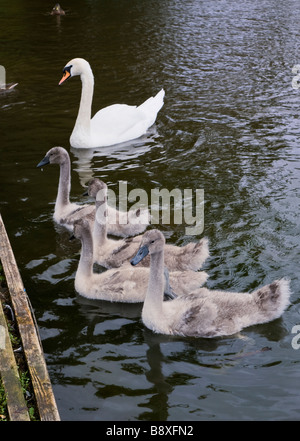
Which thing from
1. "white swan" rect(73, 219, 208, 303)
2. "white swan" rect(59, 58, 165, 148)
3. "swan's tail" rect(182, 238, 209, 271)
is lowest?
"white swan" rect(73, 219, 208, 303)

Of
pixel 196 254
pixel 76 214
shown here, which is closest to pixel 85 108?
pixel 76 214

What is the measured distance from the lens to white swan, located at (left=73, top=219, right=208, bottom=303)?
6.95 metres

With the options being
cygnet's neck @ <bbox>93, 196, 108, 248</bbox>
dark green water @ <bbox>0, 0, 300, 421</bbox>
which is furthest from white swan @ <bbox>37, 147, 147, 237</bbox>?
cygnet's neck @ <bbox>93, 196, 108, 248</bbox>

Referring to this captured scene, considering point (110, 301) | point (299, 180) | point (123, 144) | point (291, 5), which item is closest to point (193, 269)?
point (110, 301)

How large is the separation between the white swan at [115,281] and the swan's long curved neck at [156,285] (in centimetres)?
54

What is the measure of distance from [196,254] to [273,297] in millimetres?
1093

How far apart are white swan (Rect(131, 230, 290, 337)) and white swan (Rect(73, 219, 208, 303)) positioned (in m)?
0.49

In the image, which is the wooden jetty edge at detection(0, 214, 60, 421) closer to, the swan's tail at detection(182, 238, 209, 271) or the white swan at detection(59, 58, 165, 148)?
the swan's tail at detection(182, 238, 209, 271)

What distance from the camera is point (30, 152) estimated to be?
35.8ft

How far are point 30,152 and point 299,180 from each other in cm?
427

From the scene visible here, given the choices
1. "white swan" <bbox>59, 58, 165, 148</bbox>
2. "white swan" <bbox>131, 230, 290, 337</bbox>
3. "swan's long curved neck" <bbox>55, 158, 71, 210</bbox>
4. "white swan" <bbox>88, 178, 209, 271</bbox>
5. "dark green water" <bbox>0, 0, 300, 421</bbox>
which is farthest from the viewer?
Answer: "white swan" <bbox>59, 58, 165, 148</bbox>

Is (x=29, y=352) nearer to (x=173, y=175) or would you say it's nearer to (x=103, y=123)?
(x=173, y=175)
